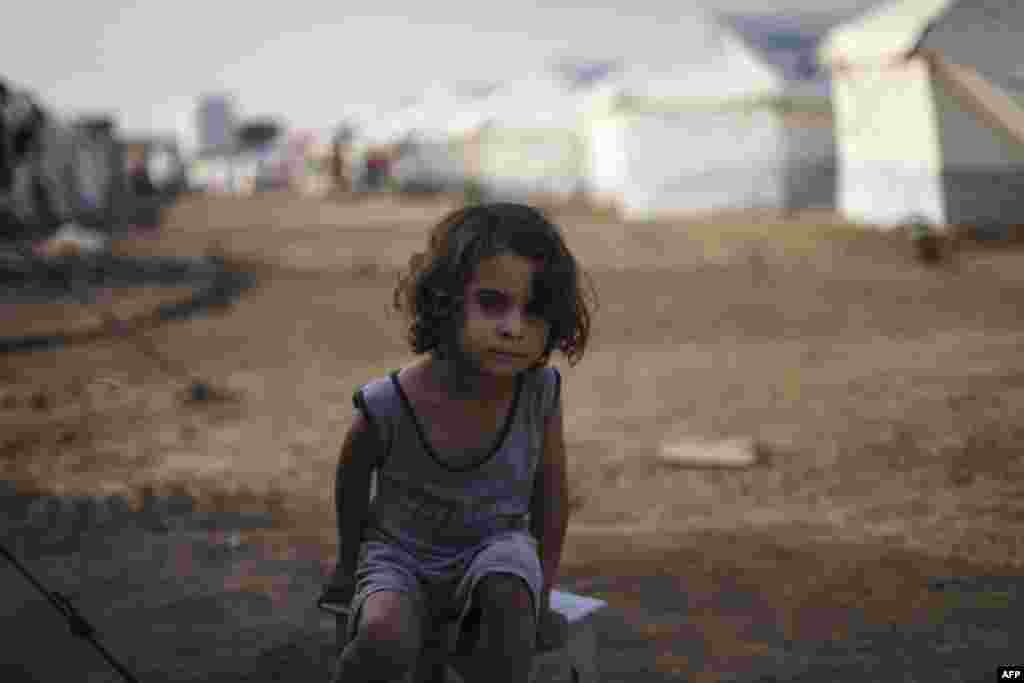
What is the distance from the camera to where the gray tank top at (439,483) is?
203cm

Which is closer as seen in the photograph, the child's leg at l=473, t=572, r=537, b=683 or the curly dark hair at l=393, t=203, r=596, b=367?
the child's leg at l=473, t=572, r=537, b=683

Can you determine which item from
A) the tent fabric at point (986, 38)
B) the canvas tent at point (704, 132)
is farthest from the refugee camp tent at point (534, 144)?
the tent fabric at point (986, 38)

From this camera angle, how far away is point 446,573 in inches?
78.5

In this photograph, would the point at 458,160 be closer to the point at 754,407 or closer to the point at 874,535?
the point at 754,407

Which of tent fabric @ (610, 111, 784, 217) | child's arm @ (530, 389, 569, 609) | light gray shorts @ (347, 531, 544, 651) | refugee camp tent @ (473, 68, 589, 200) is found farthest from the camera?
refugee camp tent @ (473, 68, 589, 200)

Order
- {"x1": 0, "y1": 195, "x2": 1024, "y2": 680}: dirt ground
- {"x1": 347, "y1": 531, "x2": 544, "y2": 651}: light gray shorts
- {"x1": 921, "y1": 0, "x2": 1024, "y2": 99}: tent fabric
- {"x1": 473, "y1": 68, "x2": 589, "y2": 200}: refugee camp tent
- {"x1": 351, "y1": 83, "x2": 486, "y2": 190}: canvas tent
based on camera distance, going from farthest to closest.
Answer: {"x1": 351, "y1": 83, "x2": 486, "y2": 190}: canvas tent → {"x1": 473, "y1": 68, "x2": 589, "y2": 200}: refugee camp tent → {"x1": 921, "y1": 0, "x2": 1024, "y2": 99}: tent fabric → {"x1": 0, "y1": 195, "x2": 1024, "y2": 680}: dirt ground → {"x1": 347, "y1": 531, "x2": 544, "y2": 651}: light gray shorts

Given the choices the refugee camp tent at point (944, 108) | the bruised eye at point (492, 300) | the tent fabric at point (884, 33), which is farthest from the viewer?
the tent fabric at point (884, 33)

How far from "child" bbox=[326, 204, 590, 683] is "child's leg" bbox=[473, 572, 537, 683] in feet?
0.14

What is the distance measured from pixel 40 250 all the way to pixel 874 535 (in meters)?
14.9

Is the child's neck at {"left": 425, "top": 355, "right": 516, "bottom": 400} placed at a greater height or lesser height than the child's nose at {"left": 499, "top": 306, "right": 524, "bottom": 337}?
lesser

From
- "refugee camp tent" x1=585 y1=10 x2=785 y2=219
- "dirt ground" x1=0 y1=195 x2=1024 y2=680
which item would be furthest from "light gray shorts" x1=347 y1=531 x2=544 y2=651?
"refugee camp tent" x1=585 y1=10 x2=785 y2=219

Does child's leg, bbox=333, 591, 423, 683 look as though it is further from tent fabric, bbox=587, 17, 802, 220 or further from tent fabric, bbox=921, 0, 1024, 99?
tent fabric, bbox=587, 17, 802, 220

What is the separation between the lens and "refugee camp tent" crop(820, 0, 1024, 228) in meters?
13.2

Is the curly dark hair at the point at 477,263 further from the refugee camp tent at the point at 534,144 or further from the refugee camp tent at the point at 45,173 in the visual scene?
the refugee camp tent at the point at 534,144
